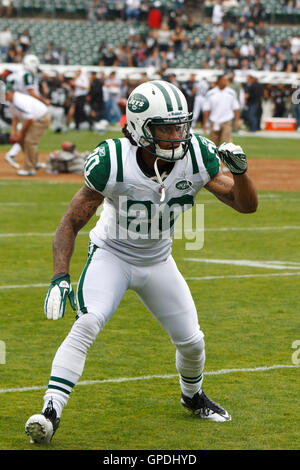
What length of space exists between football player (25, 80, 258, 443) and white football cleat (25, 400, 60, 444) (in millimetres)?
65

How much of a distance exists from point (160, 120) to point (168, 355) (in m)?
2.30

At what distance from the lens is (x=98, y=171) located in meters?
4.97

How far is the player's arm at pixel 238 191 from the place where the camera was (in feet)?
16.6

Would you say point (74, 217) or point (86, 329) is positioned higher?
point (74, 217)

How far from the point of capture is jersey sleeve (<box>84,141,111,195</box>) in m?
4.97

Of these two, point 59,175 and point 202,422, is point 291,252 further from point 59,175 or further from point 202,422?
point 59,175

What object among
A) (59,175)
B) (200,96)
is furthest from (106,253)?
(200,96)

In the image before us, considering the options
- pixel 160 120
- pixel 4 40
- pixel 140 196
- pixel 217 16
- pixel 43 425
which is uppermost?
pixel 160 120

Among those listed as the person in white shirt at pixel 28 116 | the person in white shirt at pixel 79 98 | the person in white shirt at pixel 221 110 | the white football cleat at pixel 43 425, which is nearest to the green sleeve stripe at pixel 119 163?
the white football cleat at pixel 43 425

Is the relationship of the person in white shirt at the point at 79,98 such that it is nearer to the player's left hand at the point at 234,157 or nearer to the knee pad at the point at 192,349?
the knee pad at the point at 192,349

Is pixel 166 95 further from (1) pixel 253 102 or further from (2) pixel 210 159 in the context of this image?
(1) pixel 253 102

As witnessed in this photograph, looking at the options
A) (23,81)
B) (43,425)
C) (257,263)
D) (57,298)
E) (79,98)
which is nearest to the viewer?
(43,425)

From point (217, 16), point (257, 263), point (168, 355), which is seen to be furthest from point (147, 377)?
point (217, 16)
